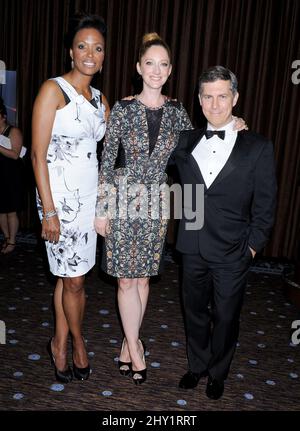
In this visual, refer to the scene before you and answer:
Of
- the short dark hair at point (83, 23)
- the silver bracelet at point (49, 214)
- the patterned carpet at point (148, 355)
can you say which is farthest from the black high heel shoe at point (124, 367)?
the short dark hair at point (83, 23)

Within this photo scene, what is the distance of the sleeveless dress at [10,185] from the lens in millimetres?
4371

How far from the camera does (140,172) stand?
2.11 metres

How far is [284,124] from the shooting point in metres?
4.53

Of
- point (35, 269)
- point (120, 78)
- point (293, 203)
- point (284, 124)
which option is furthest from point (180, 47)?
point (35, 269)

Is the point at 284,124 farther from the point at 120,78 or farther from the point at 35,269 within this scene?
the point at 35,269

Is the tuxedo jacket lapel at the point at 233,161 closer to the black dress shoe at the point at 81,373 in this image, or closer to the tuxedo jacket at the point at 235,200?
the tuxedo jacket at the point at 235,200

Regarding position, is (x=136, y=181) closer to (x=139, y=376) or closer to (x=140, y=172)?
(x=140, y=172)

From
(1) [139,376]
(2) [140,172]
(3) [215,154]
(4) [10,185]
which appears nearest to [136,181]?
(2) [140,172]

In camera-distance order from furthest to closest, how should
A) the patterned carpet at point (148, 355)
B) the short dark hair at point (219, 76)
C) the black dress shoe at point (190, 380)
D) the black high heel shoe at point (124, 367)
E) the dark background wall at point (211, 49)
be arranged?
the dark background wall at point (211, 49) < the black high heel shoe at point (124, 367) < the black dress shoe at point (190, 380) < the patterned carpet at point (148, 355) < the short dark hair at point (219, 76)

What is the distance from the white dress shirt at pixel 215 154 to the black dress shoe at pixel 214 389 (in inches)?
41.0

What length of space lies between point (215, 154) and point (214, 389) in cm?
122

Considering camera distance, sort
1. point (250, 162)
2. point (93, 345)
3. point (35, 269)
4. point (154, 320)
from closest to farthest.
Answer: point (250, 162) → point (93, 345) → point (154, 320) → point (35, 269)

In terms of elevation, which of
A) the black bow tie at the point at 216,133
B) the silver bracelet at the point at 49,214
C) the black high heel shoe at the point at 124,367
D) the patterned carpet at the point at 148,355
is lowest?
the patterned carpet at the point at 148,355

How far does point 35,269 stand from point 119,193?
7.16ft
